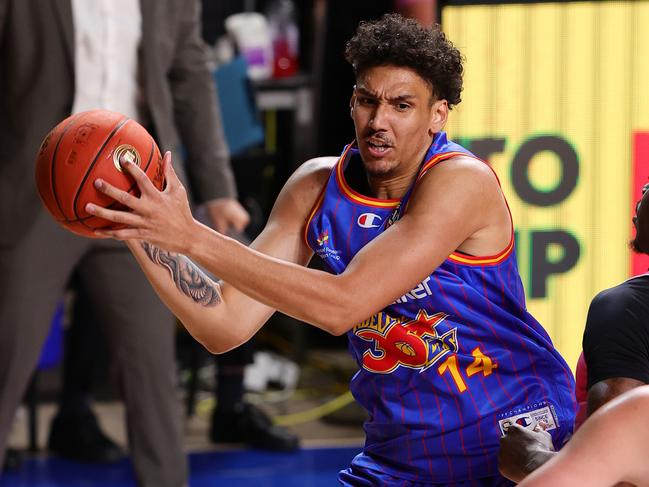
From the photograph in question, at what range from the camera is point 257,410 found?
18.2ft

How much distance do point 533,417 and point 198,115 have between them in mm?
2130

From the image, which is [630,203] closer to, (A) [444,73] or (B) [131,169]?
(A) [444,73]

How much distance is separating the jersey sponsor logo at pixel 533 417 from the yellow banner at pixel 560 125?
982 mm

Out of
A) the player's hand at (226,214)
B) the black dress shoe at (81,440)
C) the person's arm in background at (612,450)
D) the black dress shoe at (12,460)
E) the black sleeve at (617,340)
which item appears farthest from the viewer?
the black dress shoe at (81,440)

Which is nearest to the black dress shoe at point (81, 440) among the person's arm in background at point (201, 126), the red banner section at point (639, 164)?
the person's arm in background at point (201, 126)

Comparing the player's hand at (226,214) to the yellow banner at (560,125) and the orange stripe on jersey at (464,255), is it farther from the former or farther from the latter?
the orange stripe on jersey at (464,255)

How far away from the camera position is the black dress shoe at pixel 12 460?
5.04 metres

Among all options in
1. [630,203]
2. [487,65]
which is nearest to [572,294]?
[630,203]

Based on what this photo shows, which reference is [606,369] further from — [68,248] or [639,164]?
[68,248]

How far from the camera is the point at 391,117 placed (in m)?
2.65

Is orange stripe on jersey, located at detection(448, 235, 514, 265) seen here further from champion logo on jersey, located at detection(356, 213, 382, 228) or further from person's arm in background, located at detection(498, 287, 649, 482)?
person's arm in background, located at detection(498, 287, 649, 482)

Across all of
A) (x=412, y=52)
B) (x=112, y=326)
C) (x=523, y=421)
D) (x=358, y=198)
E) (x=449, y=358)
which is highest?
(x=412, y=52)

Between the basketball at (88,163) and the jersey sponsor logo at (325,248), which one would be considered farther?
the jersey sponsor logo at (325,248)

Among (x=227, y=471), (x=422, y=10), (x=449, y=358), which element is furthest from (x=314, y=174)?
(x=422, y=10)
